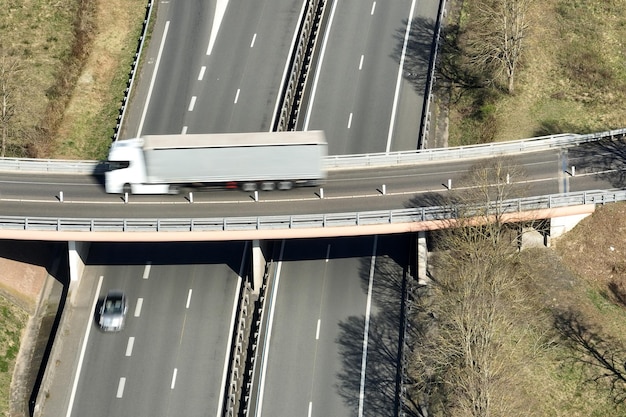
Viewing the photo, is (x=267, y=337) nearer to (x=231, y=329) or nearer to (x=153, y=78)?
(x=231, y=329)

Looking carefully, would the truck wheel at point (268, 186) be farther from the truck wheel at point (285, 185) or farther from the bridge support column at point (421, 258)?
the bridge support column at point (421, 258)

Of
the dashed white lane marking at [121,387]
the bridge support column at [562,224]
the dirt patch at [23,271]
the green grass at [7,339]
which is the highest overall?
the bridge support column at [562,224]

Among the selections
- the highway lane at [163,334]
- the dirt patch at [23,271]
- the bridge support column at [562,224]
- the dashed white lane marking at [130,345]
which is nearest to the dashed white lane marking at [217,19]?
the highway lane at [163,334]

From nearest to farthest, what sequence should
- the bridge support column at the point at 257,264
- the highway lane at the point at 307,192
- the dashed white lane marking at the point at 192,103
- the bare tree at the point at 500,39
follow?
the highway lane at the point at 307,192
the bridge support column at the point at 257,264
the dashed white lane marking at the point at 192,103
the bare tree at the point at 500,39

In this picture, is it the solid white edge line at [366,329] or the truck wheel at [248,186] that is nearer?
the solid white edge line at [366,329]

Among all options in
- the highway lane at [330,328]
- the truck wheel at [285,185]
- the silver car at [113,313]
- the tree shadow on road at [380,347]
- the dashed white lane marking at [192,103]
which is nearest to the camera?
the tree shadow on road at [380,347]

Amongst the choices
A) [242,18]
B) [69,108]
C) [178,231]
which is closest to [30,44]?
[69,108]

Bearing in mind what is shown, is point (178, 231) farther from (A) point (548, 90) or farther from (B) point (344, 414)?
(A) point (548, 90)
